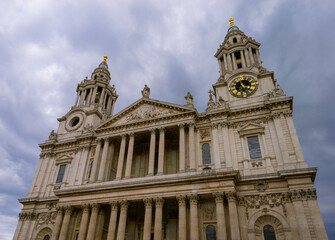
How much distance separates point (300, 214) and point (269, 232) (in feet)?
9.00

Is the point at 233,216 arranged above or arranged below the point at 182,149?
below

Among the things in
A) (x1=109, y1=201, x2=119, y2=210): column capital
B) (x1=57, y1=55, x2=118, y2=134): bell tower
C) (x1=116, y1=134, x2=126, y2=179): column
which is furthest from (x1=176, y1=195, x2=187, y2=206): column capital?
(x1=57, y1=55, x2=118, y2=134): bell tower

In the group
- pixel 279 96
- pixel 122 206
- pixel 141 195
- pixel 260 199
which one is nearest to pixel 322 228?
pixel 260 199

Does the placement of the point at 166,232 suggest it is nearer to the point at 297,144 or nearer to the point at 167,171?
the point at 167,171

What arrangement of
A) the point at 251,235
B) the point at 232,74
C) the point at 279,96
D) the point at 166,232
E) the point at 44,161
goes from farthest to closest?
the point at 44,161 → the point at 232,74 → the point at 279,96 → the point at 166,232 → the point at 251,235

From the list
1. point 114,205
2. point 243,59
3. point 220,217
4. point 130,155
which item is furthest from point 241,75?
point 114,205

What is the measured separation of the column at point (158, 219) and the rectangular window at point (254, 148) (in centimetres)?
934

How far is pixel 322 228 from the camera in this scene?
18.0 m

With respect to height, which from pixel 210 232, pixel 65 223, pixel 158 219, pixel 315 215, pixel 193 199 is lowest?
pixel 210 232

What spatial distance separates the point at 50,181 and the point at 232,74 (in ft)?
82.8

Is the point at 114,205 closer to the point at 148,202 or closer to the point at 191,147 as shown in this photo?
the point at 148,202

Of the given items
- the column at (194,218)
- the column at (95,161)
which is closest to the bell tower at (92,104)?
the column at (95,161)

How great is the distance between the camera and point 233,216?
64.4 feet

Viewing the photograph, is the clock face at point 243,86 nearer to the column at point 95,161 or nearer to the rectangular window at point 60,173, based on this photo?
the column at point 95,161
